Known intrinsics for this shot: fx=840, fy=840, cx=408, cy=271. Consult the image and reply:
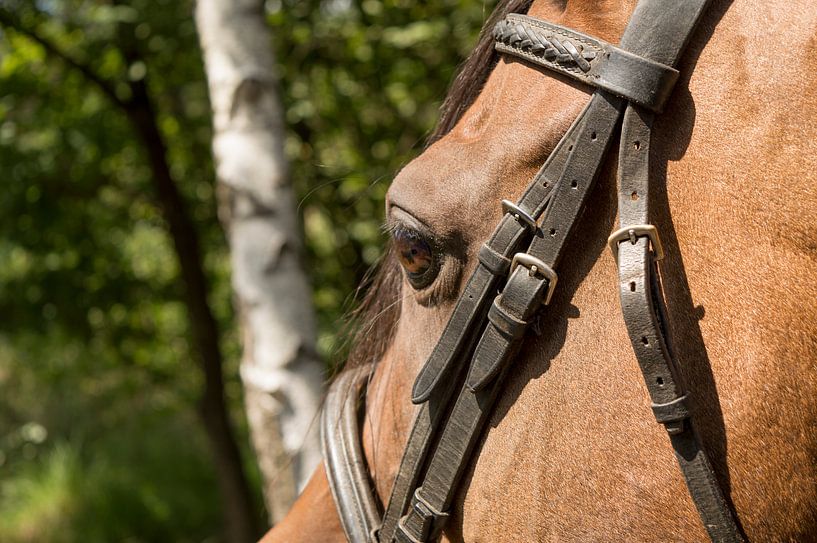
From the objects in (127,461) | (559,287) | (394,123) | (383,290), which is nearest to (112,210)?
(394,123)

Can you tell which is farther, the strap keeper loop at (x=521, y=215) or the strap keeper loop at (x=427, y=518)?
the strap keeper loop at (x=427, y=518)

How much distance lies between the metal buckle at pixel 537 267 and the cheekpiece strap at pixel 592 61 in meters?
0.28

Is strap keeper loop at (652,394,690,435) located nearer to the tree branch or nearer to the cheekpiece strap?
the cheekpiece strap

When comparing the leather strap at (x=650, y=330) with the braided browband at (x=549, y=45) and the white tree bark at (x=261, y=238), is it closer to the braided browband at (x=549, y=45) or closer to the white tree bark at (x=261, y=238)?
the braided browband at (x=549, y=45)

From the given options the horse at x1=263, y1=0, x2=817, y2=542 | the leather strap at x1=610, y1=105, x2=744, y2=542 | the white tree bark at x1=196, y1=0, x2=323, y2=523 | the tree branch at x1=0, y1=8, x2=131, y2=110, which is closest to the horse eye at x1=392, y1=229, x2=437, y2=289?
the horse at x1=263, y1=0, x2=817, y2=542

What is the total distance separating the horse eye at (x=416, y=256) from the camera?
1.43 m

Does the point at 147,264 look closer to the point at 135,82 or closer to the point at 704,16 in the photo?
the point at 135,82

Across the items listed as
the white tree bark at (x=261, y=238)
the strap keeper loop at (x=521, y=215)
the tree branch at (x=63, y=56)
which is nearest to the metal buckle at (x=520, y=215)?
the strap keeper loop at (x=521, y=215)

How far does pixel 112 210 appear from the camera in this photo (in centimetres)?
595

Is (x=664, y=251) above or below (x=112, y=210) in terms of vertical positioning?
above

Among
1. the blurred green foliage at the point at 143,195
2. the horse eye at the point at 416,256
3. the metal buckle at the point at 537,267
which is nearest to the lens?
the metal buckle at the point at 537,267

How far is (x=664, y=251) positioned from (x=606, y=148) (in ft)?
0.60

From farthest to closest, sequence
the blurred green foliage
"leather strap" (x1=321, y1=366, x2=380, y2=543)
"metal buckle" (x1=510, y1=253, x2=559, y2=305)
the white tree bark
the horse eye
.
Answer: the blurred green foliage, the white tree bark, "leather strap" (x1=321, y1=366, x2=380, y2=543), the horse eye, "metal buckle" (x1=510, y1=253, x2=559, y2=305)

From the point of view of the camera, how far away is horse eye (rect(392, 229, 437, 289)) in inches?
56.4
